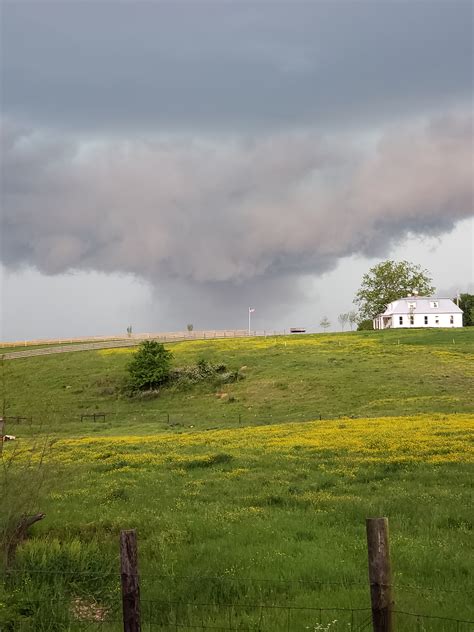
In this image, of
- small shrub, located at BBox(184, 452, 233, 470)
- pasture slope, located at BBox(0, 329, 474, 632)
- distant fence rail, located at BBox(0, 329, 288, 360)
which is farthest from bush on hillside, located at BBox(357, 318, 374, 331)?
small shrub, located at BBox(184, 452, 233, 470)

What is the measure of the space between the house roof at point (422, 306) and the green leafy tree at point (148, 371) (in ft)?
240

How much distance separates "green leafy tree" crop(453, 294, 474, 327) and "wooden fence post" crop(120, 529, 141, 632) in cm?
15597

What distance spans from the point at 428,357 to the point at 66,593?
230 feet

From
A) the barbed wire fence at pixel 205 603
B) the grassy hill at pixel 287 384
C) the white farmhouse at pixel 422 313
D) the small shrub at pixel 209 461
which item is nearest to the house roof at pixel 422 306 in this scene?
the white farmhouse at pixel 422 313

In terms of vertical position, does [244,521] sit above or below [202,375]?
below

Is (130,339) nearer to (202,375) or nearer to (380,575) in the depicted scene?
(202,375)

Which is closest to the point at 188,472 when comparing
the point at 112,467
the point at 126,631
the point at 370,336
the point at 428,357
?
the point at 112,467

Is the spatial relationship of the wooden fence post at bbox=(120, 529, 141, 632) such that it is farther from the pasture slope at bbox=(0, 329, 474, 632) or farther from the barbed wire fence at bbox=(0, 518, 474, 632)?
the pasture slope at bbox=(0, 329, 474, 632)

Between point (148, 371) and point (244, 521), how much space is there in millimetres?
57996

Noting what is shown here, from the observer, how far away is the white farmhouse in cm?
13388

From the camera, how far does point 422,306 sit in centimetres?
13638

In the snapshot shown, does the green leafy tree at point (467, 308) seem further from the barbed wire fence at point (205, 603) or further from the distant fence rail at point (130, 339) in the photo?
the barbed wire fence at point (205, 603)

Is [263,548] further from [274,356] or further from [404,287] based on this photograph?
[404,287]

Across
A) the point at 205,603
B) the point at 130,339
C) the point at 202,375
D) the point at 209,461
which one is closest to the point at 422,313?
the point at 130,339
